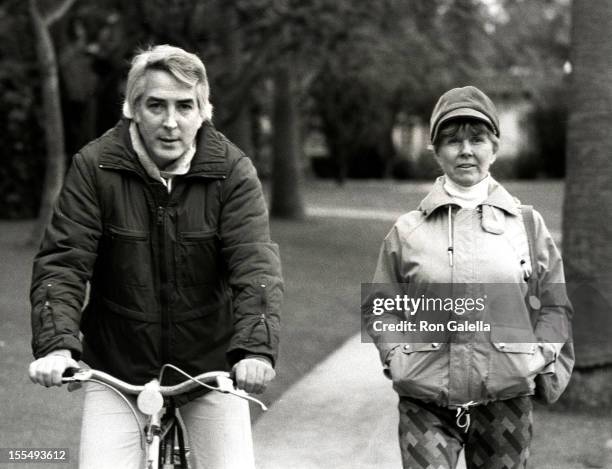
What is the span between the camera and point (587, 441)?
20.2 feet

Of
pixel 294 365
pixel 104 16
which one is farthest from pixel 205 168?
pixel 104 16

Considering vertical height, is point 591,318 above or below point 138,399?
above

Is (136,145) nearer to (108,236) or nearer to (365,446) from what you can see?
(108,236)

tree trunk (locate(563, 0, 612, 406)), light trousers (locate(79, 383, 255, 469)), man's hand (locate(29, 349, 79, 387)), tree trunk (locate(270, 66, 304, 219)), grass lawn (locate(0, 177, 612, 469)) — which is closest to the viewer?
man's hand (locate(29, 349, 79, 387))

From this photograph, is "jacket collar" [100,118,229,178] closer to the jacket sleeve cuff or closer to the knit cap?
the jacket sleeve cuff

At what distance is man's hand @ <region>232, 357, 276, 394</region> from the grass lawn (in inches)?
111

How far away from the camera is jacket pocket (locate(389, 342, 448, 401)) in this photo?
333 cm

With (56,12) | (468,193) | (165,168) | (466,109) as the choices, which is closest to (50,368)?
(165,168)

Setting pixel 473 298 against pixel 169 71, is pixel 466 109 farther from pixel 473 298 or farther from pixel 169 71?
pixel 169 71

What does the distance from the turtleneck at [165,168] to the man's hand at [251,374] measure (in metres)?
0.59

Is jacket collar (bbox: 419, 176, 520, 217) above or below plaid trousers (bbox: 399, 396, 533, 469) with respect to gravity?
above

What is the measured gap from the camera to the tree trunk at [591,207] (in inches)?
268

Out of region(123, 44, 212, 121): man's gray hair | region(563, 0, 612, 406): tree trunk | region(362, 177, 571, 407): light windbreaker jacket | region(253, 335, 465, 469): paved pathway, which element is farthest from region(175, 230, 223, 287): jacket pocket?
region(563, 0, 612, 406): tree trunk

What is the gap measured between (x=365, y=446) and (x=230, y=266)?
9.90 feet
